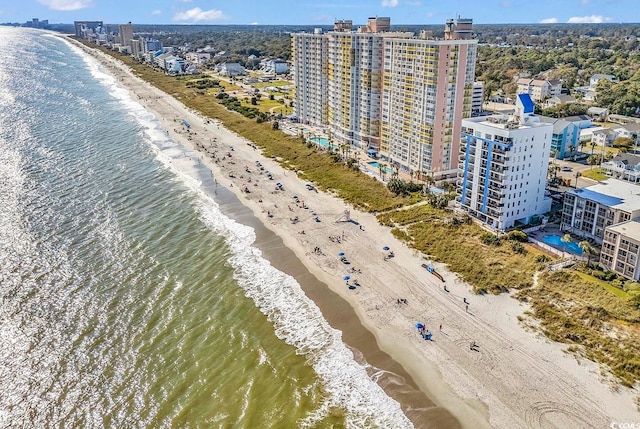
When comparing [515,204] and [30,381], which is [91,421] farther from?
[515,204]

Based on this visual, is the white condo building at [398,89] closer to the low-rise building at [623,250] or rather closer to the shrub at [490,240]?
the shrub at [490,240]

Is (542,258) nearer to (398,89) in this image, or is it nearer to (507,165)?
(507,165)

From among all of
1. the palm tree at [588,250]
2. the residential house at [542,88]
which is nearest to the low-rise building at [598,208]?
the palm tree at [588,250]

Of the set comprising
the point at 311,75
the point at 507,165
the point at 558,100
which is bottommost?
the point at 558,100

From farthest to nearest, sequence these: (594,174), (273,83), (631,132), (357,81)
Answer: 1. (273,83)
2. (631,132)
3. (357,81)
4. (594,174)

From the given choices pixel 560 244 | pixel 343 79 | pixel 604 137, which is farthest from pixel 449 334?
pixel 604 137
